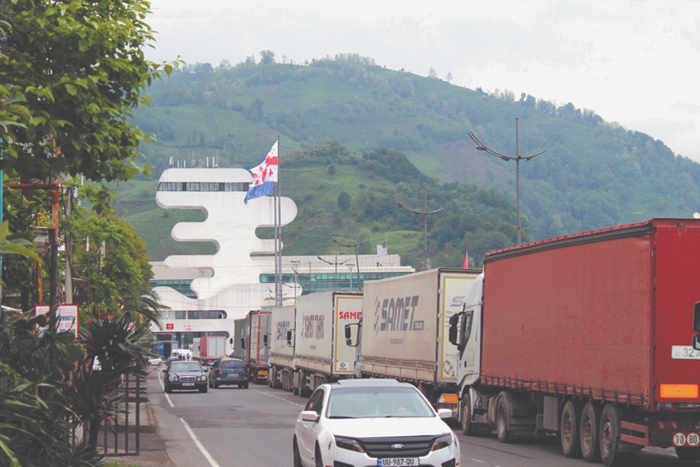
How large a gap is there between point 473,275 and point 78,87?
17023 millimetres

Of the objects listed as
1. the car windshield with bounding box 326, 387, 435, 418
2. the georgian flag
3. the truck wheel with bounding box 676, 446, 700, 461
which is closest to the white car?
the car windshield with bounding box 326, 387, 435, 418

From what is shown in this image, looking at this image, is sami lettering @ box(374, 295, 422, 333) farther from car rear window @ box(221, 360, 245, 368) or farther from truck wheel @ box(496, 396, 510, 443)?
car rear window @ box(221, 360, 245, 368)

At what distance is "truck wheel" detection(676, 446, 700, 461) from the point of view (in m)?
18.6

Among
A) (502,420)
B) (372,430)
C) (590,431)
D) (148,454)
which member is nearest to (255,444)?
(148,454)

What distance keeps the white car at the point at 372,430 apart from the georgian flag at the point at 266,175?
53.9m

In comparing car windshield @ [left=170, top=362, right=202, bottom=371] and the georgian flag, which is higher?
the georgian flag

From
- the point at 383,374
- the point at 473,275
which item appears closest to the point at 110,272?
the point at 383,374

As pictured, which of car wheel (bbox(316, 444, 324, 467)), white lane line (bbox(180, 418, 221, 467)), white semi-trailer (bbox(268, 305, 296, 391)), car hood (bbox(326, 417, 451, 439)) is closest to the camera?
car hood (bbox(326, 417, 451, 439))

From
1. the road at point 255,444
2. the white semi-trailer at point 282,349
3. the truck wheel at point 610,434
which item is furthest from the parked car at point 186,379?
the truck wheel at point 610,434

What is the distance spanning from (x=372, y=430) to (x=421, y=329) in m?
14.7

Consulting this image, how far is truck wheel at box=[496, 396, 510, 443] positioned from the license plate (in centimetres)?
984

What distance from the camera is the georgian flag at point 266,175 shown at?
2699 inches

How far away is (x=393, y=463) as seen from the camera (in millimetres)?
12594

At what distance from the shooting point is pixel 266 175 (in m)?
→ 69.1
